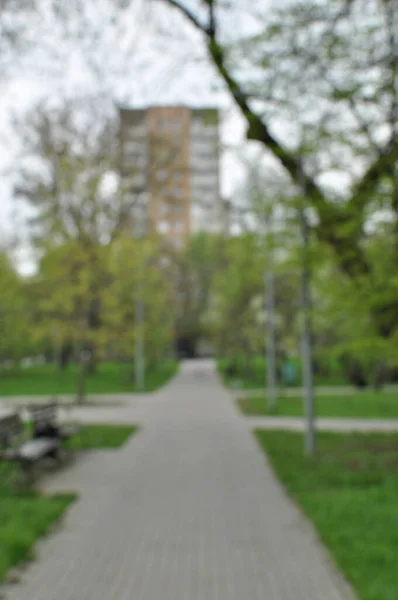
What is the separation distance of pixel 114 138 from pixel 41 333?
674cm

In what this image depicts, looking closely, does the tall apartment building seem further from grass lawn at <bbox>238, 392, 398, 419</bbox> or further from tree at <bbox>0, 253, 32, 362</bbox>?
grass lawn at <bbox>238, 392, 398, 419</bbox>

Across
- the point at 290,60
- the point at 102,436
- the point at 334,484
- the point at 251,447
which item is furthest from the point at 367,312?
the point at 102,436

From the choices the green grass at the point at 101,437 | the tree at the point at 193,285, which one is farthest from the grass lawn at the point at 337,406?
the tree at the point at 193,285

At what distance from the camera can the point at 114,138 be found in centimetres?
2081

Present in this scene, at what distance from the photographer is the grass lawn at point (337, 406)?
66.3ft

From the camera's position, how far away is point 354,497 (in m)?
7.79

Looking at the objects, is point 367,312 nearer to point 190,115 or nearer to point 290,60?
point 290,60

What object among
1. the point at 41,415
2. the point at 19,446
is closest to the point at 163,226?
the point at 41,415

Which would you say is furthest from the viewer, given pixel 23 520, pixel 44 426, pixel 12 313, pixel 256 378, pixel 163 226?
pixel 256 378

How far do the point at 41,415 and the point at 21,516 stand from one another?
15.2ft

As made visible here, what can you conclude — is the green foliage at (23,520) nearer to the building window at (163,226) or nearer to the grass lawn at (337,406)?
the grass lawn at (337,406)

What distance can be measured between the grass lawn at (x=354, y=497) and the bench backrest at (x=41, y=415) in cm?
343

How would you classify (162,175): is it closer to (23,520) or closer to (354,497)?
(354,497)

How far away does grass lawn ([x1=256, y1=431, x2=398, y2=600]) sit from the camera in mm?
5238
